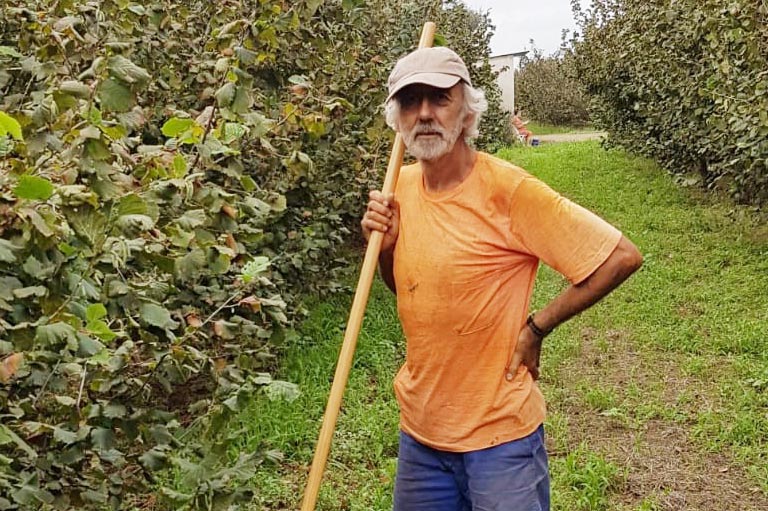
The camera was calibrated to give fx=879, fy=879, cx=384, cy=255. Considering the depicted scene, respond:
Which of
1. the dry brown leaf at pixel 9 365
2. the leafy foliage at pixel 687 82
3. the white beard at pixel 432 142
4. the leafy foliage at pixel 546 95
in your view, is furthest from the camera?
the leafy foliage at pixel 546 95

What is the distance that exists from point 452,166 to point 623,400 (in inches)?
143

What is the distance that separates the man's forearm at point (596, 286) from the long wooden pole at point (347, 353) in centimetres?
51

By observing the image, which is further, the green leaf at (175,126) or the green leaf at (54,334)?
the green leaf at (175,126)

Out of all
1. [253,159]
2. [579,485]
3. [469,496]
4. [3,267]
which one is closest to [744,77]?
[579,485]

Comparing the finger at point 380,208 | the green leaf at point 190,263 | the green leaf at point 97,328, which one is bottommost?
the green leaf at point 97,328

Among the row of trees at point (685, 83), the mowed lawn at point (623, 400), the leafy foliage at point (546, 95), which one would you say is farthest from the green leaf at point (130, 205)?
the leafy foliage at point (546, 95)

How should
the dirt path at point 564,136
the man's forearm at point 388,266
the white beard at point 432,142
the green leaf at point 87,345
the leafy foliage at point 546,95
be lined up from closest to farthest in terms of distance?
the green leaf at point 87,345 → the white beard at point 432,142 → the man's forearm at point 388,266 → the dirt path at point 564,136 → the leafy foliage at point 546,95

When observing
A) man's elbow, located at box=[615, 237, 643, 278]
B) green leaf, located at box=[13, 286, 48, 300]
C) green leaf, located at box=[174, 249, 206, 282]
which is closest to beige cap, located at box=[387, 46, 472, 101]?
man's elbow, located at box=[615, 237, 643, 278]

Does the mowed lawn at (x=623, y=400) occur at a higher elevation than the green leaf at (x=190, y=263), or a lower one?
lower

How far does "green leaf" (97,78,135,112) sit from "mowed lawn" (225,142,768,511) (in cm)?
103

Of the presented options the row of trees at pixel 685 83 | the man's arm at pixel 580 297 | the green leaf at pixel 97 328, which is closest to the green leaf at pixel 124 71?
the green leaf at pixel 97 328

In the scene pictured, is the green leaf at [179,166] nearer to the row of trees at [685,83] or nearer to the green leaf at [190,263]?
the green leaf at [190,263]

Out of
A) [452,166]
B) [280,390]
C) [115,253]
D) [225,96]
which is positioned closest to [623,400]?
[452,166]

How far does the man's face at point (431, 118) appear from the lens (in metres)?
2.44
